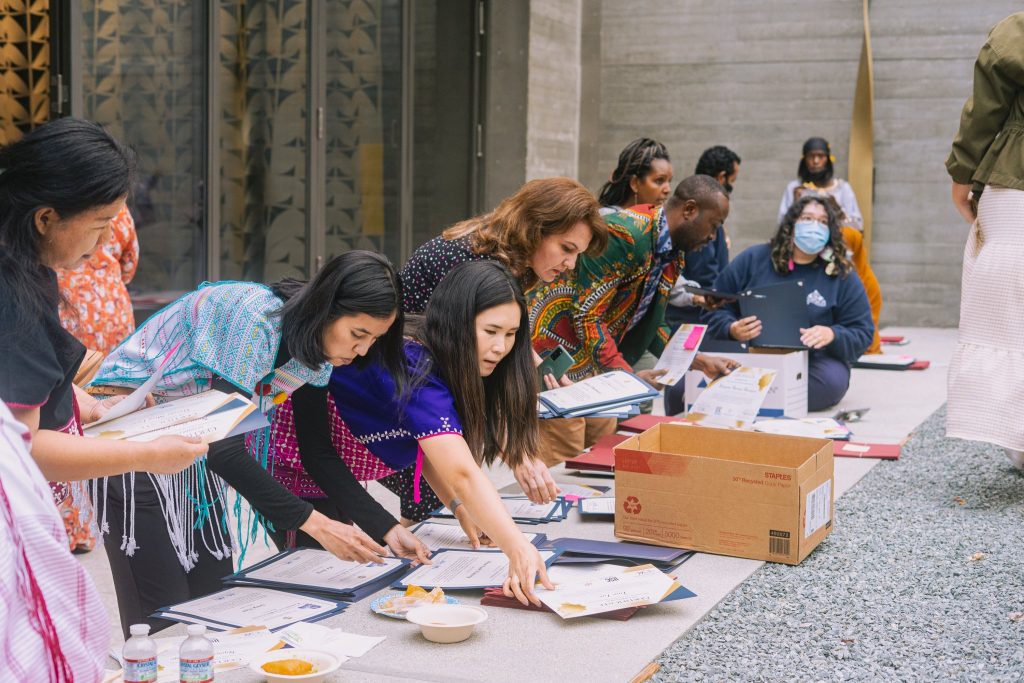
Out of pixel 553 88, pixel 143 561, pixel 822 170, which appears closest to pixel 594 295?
pixel 143 561

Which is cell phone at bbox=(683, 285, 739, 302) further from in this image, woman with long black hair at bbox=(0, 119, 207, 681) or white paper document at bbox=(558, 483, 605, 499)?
woman with long black hair at bbox=(0, 119, 207, 681)

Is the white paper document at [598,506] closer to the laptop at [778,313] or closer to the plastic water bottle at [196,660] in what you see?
the plastic water bottle at [196,660]

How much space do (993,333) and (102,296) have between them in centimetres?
288

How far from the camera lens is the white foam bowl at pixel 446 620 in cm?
219

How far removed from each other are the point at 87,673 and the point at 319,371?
1097 mm

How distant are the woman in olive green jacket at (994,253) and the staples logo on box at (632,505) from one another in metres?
1.36

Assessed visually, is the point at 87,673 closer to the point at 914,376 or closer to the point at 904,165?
the point at 914,376

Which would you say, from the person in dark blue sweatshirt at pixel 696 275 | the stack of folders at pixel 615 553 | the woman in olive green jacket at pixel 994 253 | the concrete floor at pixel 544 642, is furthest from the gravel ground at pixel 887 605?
the person in dark blue sweatshirt at pixel 696 275

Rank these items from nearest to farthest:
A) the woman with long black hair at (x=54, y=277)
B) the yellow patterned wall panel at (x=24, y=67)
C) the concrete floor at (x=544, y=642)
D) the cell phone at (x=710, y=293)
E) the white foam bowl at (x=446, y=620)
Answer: the woman with long black hair at (x=54, y=277) < the concrete floor at (x=544, y=642) < the white foam bowl at (x=446, y=620) < the yellow patterned wall panel at (x=24, y=67) < the cell phone at (x=710, y=293)

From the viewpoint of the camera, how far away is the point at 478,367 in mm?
2621

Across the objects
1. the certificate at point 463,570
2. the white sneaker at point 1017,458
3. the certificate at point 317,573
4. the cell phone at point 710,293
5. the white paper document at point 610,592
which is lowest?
the white sneaker at point 1017,458

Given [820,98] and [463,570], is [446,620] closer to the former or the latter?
[463,570]

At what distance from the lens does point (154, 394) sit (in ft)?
8.19

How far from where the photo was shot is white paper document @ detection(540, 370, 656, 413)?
340 centimetres
